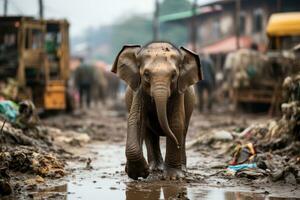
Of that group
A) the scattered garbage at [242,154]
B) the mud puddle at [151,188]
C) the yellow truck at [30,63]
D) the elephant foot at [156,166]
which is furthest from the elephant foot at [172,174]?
the yellow truck at [30,63]

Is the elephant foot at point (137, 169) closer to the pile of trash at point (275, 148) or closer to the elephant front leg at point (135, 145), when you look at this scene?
the elephant front leg at point (135, 145)

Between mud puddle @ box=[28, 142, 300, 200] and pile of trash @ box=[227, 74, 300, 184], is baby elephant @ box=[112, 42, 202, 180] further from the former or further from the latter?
pile of trash @ box=[227, 74, 300, 184]

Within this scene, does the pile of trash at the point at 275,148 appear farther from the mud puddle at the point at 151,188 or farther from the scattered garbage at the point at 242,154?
the mud puddle at the point at 151,188

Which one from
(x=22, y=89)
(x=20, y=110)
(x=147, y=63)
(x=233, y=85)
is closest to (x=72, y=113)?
(x=22, y=89)

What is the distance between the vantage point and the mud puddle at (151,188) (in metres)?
7.67

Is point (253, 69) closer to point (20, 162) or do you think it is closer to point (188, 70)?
point (188, 70)

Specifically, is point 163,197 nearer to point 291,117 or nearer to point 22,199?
point 22,199

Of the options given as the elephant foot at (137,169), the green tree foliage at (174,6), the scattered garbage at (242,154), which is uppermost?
the green tree foliage at (174,6)

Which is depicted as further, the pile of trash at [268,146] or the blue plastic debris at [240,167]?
the blue plastic debris at [240,167]

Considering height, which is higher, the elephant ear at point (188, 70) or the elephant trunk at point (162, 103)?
the elephant ear at point (188, 70)

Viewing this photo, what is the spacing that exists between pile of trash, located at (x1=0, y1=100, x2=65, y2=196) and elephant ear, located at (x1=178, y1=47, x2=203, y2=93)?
6.26ft

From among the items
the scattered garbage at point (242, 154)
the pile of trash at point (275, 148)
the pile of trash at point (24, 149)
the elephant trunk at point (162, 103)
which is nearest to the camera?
the elephant trunk at point (162, 103)

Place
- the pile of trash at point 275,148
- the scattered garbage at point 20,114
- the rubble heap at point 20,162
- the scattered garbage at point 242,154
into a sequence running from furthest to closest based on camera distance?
1. the scattered garbage at point 20,114
2. the scattered garbage at point 242,154
3. the pile of trash at point 275,148
4. the rubble heap at point 20,162

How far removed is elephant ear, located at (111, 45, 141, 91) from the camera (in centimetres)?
877
